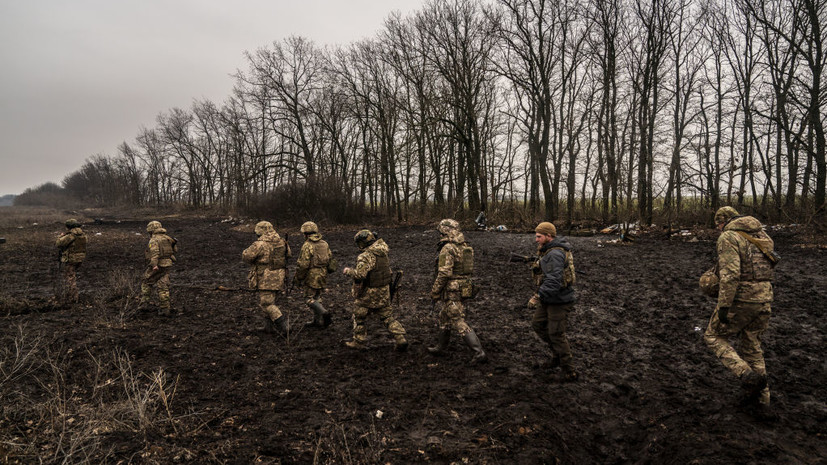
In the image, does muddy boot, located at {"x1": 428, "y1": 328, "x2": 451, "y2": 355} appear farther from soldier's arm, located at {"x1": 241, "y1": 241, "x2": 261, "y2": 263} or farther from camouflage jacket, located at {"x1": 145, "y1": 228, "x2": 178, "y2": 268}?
camouflage jacket, located at {"x1": 145, "y1": 228, "x2": 178, "y2": 268}

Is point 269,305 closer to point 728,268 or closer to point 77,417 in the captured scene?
point 77,417

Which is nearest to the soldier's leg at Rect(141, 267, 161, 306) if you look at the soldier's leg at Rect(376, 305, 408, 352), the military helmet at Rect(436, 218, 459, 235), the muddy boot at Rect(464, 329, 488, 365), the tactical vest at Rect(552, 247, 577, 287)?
the soldier's leg at Rect(376, 305, 408, 352)

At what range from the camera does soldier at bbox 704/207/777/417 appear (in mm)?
3945

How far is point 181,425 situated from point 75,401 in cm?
169

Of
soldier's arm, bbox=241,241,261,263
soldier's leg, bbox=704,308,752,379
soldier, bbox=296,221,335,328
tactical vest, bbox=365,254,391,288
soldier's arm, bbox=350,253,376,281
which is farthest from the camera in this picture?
soldier, bbox=296,221,335,328

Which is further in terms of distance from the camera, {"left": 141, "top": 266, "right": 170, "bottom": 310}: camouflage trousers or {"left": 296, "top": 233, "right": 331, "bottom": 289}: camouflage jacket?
{"left": 141, "top": 266, "right": 170, "bottom": 310}: camouflage trousers

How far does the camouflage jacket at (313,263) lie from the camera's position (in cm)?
703

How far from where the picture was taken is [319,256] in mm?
7133

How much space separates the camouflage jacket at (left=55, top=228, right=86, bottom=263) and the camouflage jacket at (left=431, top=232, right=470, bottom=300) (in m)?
8.26

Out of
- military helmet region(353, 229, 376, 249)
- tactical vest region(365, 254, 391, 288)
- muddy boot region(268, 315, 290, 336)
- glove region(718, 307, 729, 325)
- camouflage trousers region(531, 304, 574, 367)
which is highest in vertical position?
military helmet region(353, 229, 376, 249)

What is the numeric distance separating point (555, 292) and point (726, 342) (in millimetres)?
1694

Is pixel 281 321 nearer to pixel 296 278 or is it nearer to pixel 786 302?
pixel 296 278

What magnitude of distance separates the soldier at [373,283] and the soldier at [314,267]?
55.0 inches

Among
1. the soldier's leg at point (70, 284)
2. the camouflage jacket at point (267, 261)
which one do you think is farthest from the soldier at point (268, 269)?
the soldier's leg at point (70, 284)
